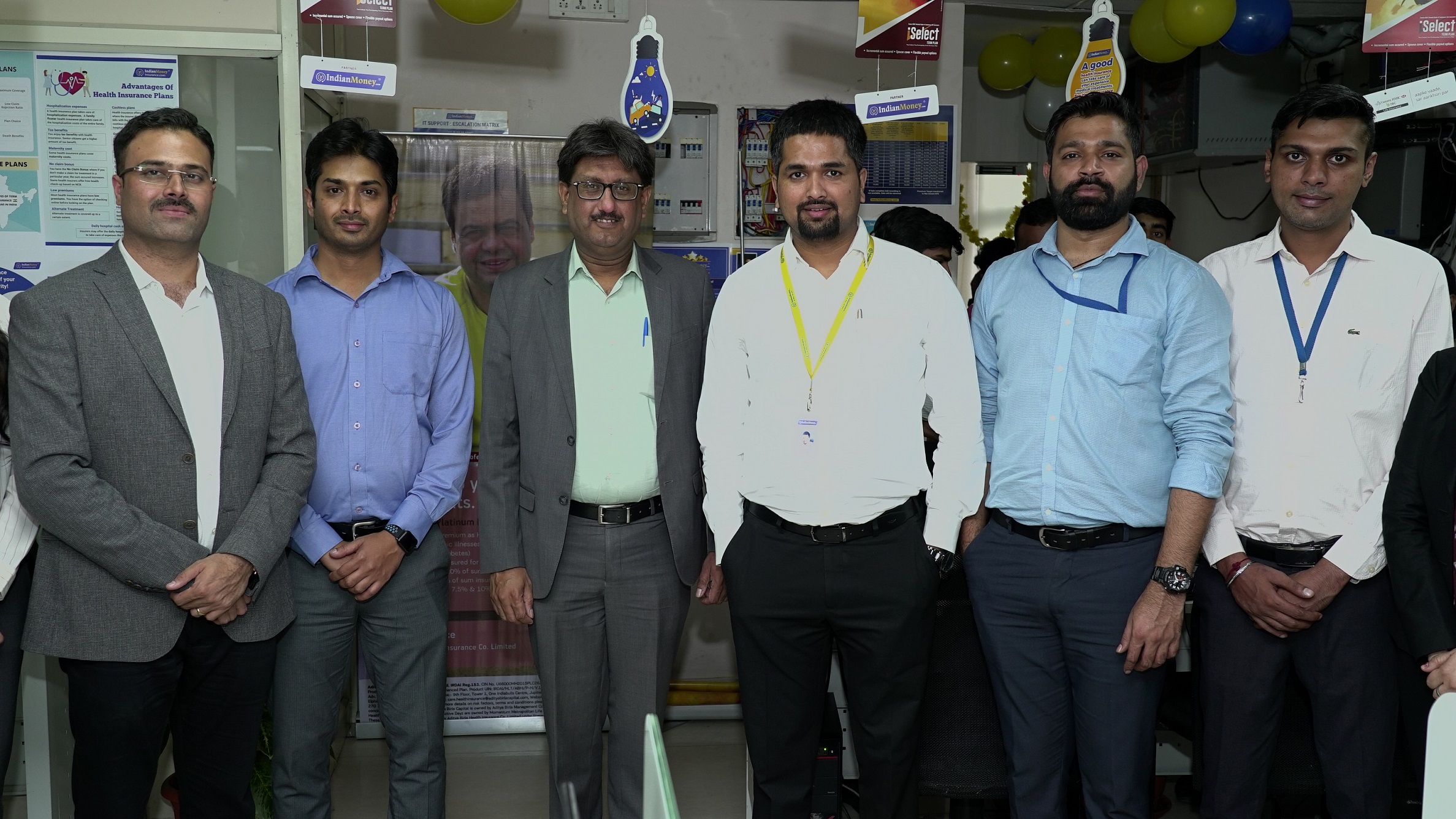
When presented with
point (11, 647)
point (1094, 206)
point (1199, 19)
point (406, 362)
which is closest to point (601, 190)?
point (406, 362)

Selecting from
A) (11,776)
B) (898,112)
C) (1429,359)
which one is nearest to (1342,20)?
Answer: (898,112)

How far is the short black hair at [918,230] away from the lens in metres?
3.90

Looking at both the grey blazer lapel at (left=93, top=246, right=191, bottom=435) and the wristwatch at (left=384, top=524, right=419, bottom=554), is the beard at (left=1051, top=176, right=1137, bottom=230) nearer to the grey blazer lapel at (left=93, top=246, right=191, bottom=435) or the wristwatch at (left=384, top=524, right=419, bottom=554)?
the wristwatch at (left=384, top=524, right=419, bottom=554)

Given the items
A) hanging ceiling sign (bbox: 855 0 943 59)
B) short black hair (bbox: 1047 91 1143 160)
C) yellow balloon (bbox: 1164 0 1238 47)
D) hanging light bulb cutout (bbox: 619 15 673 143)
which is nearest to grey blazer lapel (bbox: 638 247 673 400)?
hanging light bulb cutout (bbox: 619 15 673 143)

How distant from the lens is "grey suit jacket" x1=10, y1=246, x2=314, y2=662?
226 cm

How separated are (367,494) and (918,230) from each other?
2.16m

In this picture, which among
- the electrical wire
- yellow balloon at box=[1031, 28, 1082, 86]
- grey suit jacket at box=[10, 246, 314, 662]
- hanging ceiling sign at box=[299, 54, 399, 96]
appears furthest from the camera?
the electrical wire

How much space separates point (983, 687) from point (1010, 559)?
0.62 metres

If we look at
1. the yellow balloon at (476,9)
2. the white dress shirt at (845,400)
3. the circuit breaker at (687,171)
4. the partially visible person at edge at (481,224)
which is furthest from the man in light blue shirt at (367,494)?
the circuit breaker at (687,171)

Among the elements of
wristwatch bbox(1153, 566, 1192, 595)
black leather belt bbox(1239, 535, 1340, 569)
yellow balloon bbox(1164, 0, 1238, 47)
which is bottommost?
wristwatch bbox(1153, 566, 1192, 595)

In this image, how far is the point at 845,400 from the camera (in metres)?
2.53

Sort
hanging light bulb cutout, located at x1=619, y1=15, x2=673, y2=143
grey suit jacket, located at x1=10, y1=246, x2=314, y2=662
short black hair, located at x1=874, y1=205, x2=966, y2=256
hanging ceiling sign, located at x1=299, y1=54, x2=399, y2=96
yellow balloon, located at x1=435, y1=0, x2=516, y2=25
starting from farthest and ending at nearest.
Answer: short black hair, located at x1=874, y1=205, x2=966, y2=256
yellow balloon, located at x1=435, y1=0, x2=516, y2=25
hanging light bulb cutout, located at x1=619, y1=15, x2=673, y2=143
hanging ceiling sign, located at x1=299, y1=54, x2=399, y2=96
grey suit jacket, located at x1=10, y1=246, x2=314, y2=662

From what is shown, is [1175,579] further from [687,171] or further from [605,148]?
[687,171]

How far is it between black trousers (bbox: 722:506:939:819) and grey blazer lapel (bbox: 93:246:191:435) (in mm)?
1297
